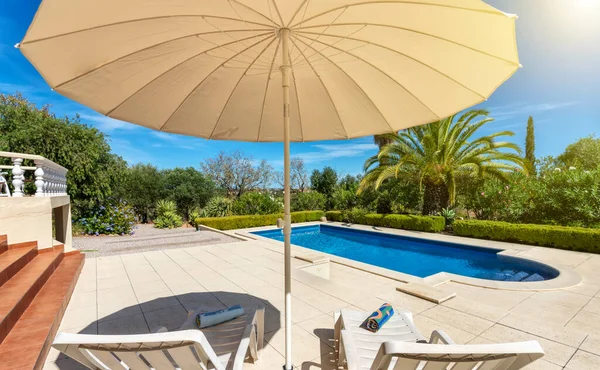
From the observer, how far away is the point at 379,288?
499 cm

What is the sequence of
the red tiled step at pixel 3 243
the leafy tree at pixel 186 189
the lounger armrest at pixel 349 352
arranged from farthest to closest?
the leafy tree at pixel 186 189 → the red tiled step at pixel 3 243 → the lounger armrest at pixel 349 352

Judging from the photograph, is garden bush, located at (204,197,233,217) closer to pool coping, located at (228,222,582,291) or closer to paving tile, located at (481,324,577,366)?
pool coping, located at (228,222,582,291)

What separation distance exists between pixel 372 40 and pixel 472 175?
1287 centimetres

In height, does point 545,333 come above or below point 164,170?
below

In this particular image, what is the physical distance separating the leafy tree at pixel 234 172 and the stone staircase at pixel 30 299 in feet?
71.6

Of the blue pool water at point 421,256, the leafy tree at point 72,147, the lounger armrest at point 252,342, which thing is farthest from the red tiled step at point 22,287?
the leafy tree at point 72,147

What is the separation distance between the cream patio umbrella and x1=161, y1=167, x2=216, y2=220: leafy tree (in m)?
19.3

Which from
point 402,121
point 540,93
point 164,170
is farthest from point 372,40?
point 540,93

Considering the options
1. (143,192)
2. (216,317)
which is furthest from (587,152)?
(143,192)

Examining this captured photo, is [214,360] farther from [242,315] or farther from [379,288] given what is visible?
[379,288]

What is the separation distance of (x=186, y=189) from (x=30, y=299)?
1804cm

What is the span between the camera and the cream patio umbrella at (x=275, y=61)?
1726mm

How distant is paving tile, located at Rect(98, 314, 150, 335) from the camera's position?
11.3 ft

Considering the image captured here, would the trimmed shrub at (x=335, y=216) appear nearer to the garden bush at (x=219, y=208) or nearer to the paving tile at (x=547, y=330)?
the garden bush at (x=219, y=208)
